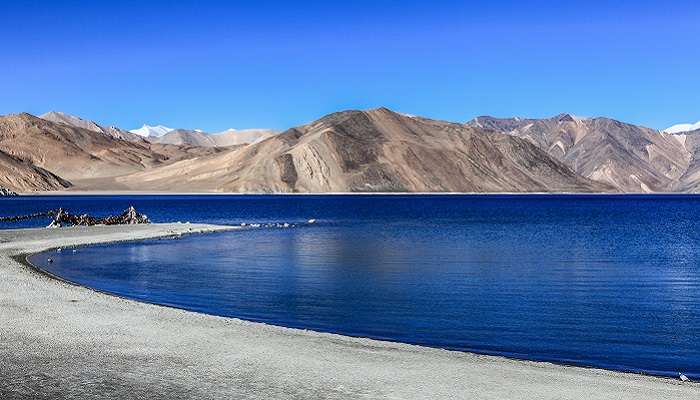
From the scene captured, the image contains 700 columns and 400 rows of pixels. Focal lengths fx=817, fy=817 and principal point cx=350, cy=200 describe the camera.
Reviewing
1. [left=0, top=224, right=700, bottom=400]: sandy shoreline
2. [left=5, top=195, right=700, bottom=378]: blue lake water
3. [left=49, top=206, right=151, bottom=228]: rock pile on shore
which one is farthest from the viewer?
[left=49, top=206, right=151, bottom=228]: rock pile on shore

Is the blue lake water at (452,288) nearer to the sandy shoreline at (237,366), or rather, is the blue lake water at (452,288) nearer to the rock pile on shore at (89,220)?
the sandy shoreline at (237,366)

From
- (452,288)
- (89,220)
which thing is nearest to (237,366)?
(452,288)

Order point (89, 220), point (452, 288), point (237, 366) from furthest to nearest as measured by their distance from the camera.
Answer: point (89, 220) → point (452, 288) → point (237, 366)

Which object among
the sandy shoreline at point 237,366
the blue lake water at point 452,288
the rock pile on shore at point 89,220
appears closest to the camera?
the sandy shoreline at point 237,366

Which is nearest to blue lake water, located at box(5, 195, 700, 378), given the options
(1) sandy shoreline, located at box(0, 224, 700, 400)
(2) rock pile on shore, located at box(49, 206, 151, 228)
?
(1) sandy shoreline, located at box(0, 224, 700, 400)

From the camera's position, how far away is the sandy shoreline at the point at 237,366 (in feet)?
45.4

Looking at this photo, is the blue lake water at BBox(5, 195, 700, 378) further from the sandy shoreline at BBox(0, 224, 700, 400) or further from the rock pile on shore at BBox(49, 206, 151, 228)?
the rock pile on shore at BBox(49, 206, 151, 228)

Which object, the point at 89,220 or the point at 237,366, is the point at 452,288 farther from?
the point at 89,220

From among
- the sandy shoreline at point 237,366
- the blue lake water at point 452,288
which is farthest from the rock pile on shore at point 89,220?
the sandy shoreline at point 237,366

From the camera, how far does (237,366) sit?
15.7 meters

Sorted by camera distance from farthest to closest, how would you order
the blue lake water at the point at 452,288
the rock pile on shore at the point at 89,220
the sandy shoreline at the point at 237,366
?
the rock pile on shore at the point at 89,220 → the blue lake water at the point at 452,288 → the sandy shoreline at the point at 237,366

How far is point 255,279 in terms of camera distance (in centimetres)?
3375

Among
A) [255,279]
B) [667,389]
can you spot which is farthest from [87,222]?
[667,389]

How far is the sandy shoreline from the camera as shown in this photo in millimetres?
13828
